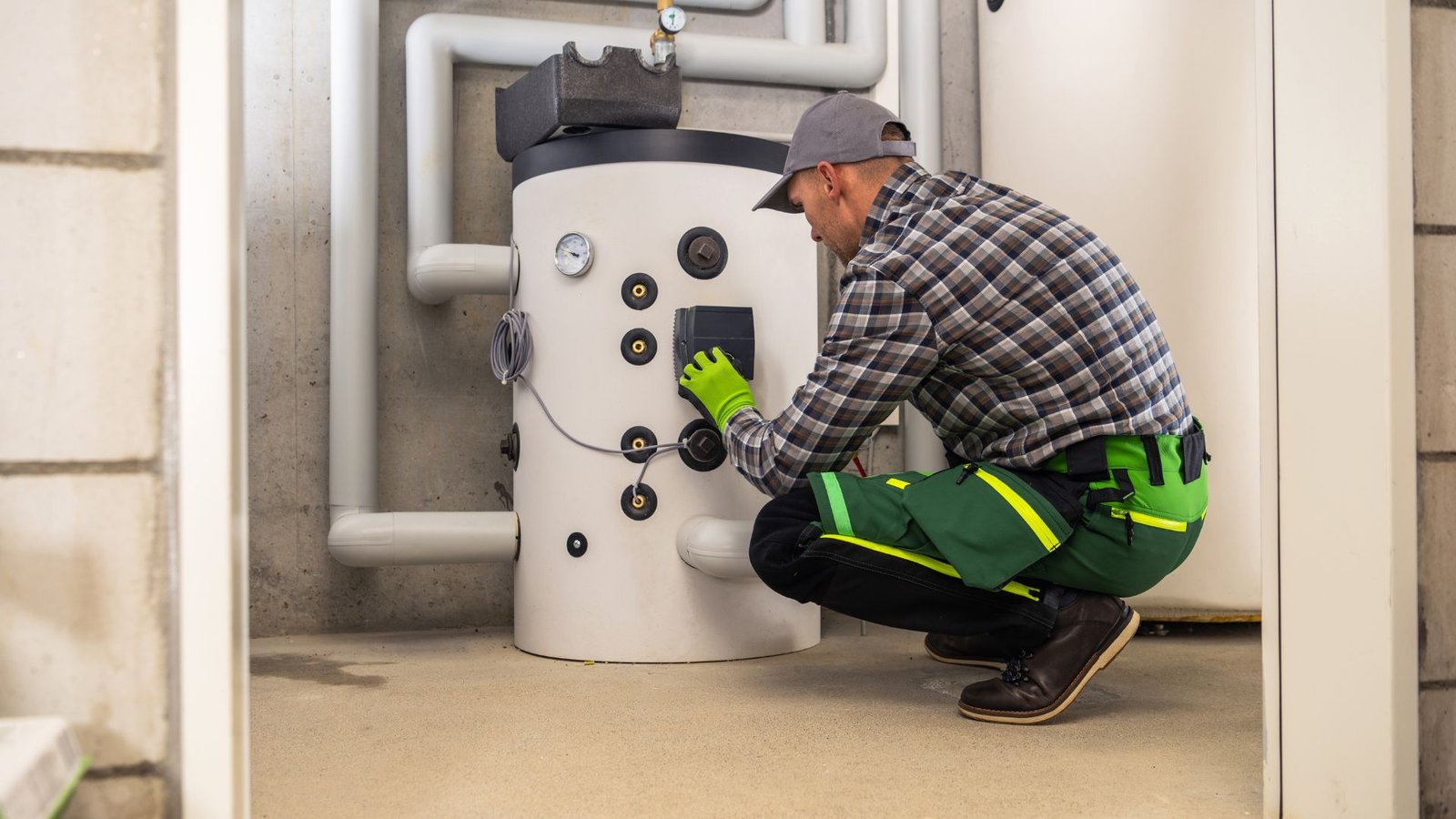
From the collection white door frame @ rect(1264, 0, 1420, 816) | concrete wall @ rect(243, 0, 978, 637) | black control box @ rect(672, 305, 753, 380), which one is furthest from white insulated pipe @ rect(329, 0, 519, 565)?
white door frame @ rect(1264, 0, 1420, 816)

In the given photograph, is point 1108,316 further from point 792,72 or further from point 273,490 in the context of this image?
point 273,490

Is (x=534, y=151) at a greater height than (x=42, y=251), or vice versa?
(x=534, y=151)

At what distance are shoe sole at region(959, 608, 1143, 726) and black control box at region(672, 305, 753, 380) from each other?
0.80 m

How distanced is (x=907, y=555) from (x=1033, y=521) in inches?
8.5

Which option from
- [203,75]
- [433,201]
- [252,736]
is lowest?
[252,736]

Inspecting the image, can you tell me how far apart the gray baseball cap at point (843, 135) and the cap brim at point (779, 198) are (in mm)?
26

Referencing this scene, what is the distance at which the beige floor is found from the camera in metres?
1.41

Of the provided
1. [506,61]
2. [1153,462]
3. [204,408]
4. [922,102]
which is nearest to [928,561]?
[1153,462]

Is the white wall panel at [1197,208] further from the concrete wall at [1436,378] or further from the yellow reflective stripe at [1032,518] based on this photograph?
the concrete wall at [1436,378]

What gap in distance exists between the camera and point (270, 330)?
269 centimetres

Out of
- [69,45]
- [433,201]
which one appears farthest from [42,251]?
[433,201]

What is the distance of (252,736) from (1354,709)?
1.45m

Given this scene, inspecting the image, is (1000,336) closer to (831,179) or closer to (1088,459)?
(1088,459)

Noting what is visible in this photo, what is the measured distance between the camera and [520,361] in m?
2.41
